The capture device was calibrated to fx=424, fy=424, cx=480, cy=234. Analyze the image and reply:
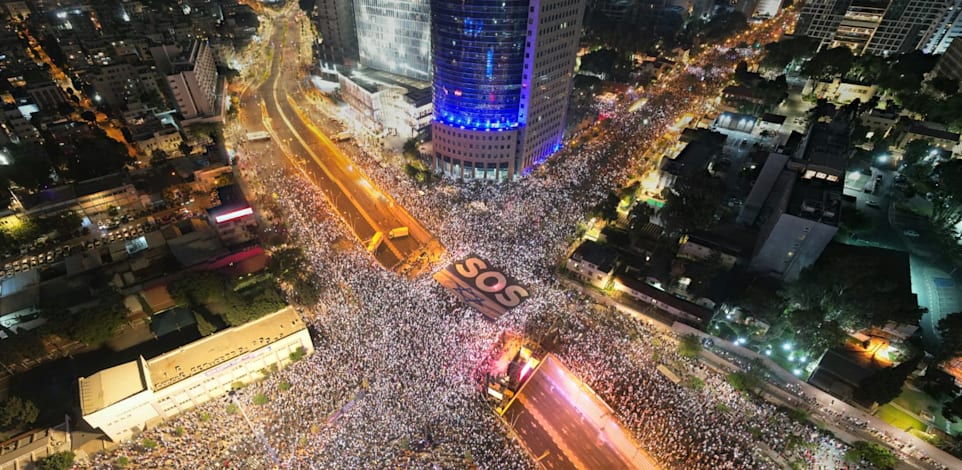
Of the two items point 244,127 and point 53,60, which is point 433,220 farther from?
point 53,60

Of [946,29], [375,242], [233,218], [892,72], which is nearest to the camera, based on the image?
[233,218]

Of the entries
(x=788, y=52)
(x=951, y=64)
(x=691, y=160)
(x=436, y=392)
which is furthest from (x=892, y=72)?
(x=436, y=392)

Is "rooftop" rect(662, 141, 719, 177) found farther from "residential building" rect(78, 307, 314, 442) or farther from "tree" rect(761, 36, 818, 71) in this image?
"residential building" rect(78, 307, 314, 442)

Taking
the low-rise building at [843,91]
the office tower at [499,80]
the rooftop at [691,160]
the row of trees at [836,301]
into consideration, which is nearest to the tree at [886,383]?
the row of trees at [836,301]

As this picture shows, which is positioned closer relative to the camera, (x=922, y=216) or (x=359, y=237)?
(x=922, y=216)

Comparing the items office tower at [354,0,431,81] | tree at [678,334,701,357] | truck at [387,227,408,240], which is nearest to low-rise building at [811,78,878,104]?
tree at [678,334,701,357]

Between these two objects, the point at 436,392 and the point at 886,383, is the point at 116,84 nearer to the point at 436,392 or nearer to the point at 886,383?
the point at 436,392

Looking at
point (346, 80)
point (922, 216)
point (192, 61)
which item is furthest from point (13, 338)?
point (922, 216)
